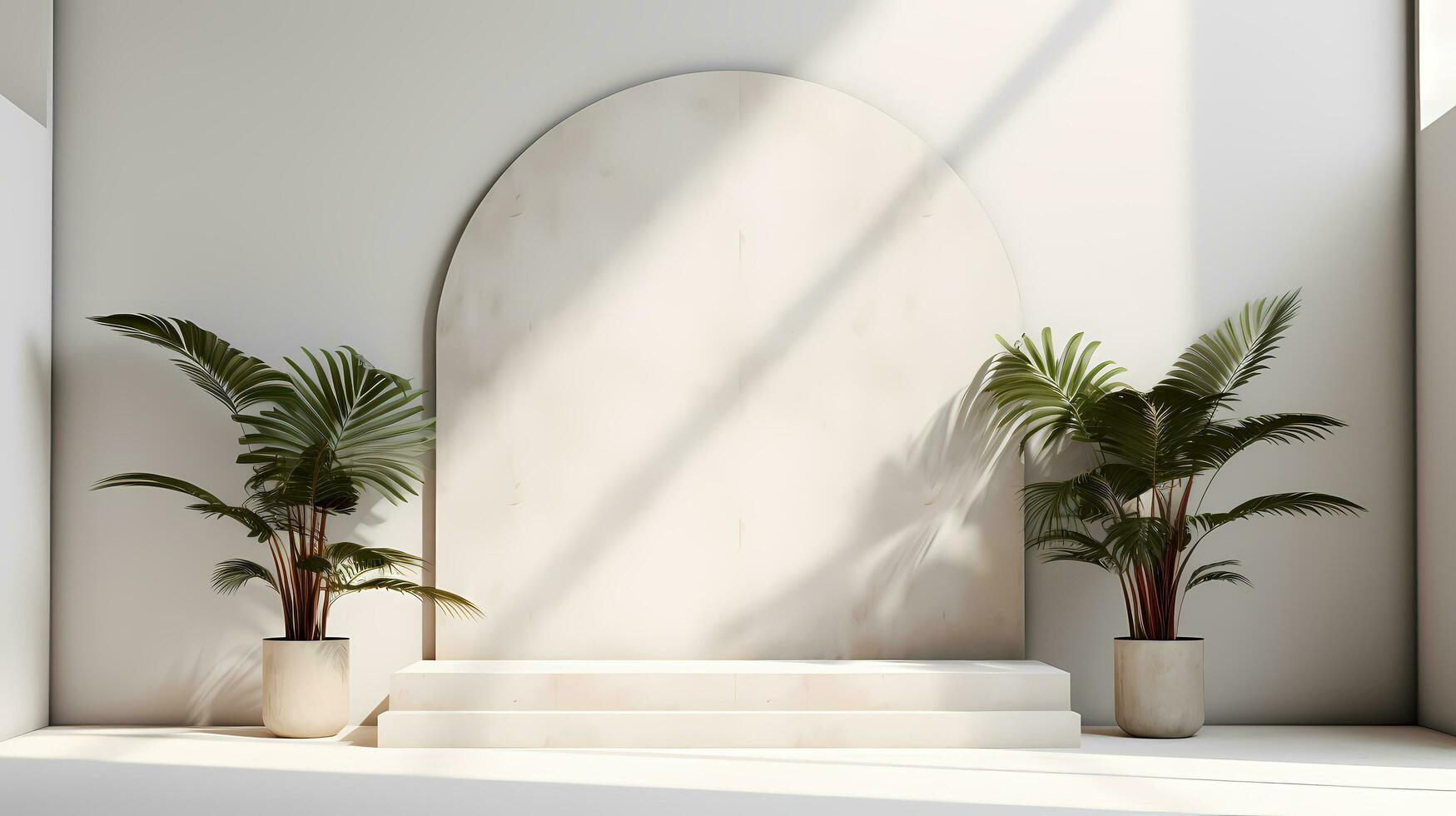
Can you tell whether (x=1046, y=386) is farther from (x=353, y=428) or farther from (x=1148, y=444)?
(x=353, y=428)

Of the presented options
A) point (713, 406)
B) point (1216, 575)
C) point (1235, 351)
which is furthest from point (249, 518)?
point (1235, 351)

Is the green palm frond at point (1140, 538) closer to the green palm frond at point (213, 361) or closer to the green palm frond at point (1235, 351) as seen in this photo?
the green palm frond at point (1235, 351)

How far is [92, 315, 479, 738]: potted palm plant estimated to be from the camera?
4094mm

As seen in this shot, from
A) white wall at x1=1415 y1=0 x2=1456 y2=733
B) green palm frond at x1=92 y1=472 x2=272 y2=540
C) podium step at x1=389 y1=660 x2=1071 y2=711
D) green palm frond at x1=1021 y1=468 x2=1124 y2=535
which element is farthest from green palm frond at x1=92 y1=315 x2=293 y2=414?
white wall at x1=1415 y1=0 x2=1456 y2=733

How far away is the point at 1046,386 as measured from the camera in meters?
4.34

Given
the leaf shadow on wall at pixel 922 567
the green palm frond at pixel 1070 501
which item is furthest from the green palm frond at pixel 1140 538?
the leaf shadow on wall at pixel 922 567

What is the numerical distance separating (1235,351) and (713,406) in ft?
7.33

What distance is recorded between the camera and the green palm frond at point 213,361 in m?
4.12

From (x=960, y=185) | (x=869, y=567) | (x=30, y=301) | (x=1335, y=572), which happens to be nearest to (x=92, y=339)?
(x=30, y=301)

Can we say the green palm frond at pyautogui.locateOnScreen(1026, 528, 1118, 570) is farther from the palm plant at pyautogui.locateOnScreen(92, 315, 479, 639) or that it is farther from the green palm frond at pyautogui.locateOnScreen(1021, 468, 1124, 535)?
the palm plant at pyautogui.locateOnScreen(92, 315, 479, 639)

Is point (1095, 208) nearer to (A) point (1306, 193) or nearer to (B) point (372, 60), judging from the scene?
(A) point (1306, 193)

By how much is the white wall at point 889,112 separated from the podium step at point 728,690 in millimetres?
578

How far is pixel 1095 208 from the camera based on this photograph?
477cm

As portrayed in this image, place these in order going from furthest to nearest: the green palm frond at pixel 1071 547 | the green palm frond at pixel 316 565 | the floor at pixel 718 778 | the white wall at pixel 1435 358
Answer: the white wall at pixel 1435 358 < the green palm frond at pixel 1071 547 < the green palm frond at pixel 316 565 < the floor at pixel 718 778
